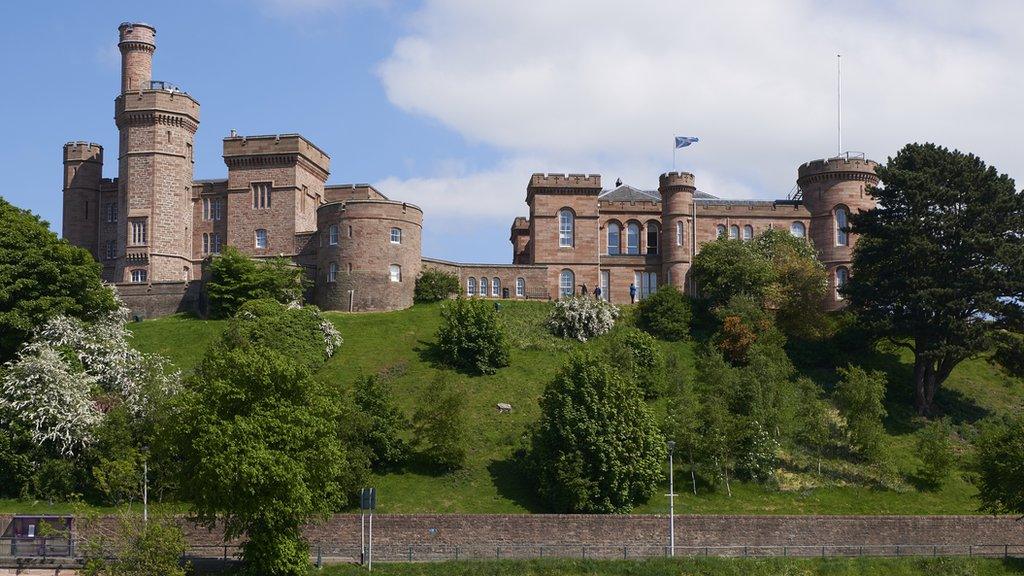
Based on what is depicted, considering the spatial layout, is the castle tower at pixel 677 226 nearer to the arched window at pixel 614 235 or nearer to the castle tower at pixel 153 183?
the arched window at pixel 614 235

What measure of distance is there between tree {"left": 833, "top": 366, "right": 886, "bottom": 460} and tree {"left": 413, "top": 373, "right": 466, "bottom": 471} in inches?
766

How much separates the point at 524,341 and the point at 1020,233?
94.8 feet

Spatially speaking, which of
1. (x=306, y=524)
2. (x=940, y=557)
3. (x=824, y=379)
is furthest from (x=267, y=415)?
(x=824, y=379)

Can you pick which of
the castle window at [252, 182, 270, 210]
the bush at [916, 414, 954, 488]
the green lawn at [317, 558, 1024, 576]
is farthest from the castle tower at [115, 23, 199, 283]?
the bush at [916, 414, 954, 488]

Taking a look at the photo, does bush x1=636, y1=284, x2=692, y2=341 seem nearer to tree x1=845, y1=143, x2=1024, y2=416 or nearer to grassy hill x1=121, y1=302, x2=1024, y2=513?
grassy hill x1=121, y1=302, x2=1024, y2=513

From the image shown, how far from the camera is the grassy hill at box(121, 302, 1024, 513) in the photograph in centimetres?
5706

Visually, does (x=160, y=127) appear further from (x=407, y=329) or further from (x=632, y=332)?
(x=632, y=332)

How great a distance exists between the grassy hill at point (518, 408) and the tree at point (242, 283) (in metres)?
1.50

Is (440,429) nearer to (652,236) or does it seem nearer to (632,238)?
(632,238)

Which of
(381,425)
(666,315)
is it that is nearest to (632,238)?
(666,315)

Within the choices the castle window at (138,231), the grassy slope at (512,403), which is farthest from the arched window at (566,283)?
the castle window at (138,231)

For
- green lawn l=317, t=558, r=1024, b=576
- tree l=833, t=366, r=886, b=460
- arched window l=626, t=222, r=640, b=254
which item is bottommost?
green lawn l=317, t=558, r=1024, b=576

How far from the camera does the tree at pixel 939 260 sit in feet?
222

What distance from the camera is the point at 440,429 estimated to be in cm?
5812
